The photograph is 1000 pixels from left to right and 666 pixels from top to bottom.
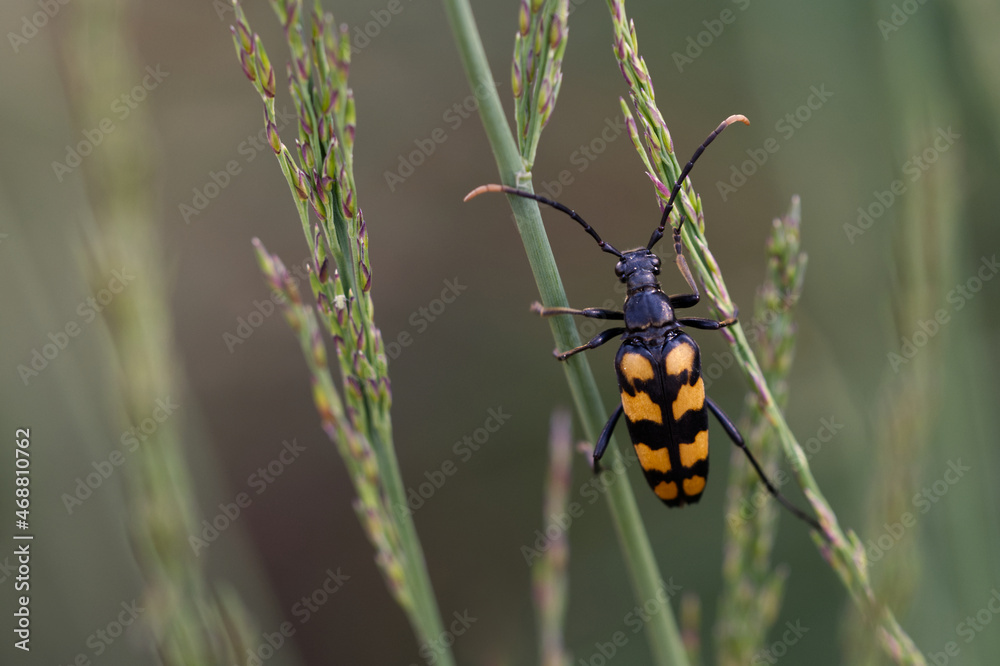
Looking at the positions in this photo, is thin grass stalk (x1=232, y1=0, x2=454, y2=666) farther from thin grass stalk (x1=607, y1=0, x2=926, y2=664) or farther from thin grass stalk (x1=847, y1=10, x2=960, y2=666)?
thin grass stalk (x1=847, y1=10, x2=960, y2=666)

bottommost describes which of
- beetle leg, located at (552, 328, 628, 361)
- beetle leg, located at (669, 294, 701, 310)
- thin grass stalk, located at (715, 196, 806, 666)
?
thin grass stalk, located at (715, 196, 806, 666)

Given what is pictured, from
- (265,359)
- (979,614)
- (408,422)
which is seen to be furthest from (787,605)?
(265,359)

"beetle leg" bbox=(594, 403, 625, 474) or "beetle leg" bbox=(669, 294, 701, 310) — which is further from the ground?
"beetle leg" bbox=(669, 294, 701, 310)

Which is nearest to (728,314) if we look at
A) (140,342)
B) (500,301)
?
(140,342)

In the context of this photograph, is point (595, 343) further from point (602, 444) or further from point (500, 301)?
point (500, 301)

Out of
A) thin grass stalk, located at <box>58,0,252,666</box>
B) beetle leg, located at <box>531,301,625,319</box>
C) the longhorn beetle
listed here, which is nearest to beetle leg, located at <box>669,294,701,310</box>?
the longhorn beetle
